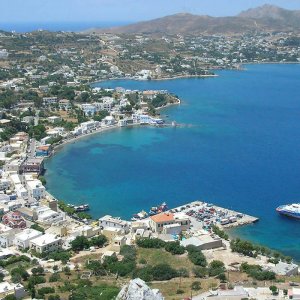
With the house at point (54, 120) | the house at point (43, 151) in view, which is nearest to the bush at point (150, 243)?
the house at point (43, 151)

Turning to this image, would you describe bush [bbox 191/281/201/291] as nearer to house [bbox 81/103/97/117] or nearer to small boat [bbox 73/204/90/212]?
small boat [bbox 73/204/90/212]

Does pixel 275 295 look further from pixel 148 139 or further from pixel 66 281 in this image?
pixel 148 139

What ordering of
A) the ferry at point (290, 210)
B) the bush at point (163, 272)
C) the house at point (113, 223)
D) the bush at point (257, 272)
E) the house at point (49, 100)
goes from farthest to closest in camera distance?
the house at point (49, 100), the ferry at point (290, 210), the house at point (113, 223), the bush at point (257, 272), the bush at point (163, 272)

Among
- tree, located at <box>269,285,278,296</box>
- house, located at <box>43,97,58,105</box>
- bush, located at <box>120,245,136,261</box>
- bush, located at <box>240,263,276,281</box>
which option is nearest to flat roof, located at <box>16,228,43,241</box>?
bush, located at <box>120,245,136,261</box>

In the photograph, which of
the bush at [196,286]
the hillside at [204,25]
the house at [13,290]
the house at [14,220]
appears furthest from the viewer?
the hillside at [204,25]

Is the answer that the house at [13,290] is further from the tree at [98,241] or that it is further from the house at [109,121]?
the house at [109,121]

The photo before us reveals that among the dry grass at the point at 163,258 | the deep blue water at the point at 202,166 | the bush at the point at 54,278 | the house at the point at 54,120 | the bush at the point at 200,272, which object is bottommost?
the deep blue water at the point at 202,166
